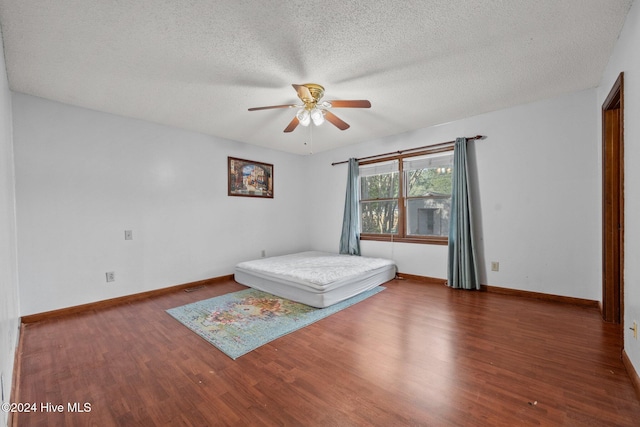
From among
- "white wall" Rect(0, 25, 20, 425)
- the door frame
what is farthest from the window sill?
"white wall" Rect(0, 25, 20, 425)

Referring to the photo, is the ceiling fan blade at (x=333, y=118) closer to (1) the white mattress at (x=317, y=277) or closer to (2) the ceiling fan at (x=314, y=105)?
(2) the ceiling fan at (x=314, y=105)

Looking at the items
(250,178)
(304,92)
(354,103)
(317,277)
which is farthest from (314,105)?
(250,178)

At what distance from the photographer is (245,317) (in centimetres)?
285

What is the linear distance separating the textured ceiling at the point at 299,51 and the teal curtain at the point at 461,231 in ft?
2.67

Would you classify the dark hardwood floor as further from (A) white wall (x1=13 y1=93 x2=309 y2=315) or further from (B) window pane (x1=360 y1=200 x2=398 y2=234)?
(B) window pane (x1=360 y1=200 x2=398 y2=234)

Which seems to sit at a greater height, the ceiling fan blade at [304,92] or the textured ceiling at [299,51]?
the textured ceiling at [299,51]

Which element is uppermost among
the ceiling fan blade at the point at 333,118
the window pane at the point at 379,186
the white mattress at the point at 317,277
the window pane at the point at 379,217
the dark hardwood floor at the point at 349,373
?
the ceiling fan blade at the point at 333,118

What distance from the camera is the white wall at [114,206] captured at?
2.87 meters

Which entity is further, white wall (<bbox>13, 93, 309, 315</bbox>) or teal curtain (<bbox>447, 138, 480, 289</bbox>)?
teal curtain (<bbox>447, 138, 480, 289</bbox>)

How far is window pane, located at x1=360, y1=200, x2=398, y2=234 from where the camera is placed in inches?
185

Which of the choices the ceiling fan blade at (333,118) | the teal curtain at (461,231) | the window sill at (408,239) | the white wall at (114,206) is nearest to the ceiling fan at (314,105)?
the ceiling fan blade at (333,118)

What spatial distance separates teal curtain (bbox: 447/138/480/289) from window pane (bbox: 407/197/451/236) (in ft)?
0.88

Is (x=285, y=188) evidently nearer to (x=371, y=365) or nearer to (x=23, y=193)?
(x=23, y=193)

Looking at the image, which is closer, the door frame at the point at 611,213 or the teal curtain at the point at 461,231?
the door frame at the point at 611,213
